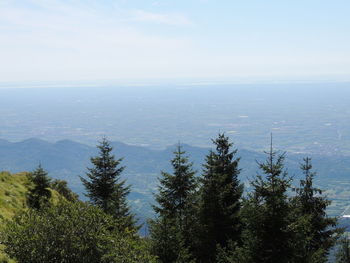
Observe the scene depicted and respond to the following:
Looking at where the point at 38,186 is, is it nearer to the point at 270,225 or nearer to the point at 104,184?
the point at 104,184

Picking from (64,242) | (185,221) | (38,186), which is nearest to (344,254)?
(185,221)

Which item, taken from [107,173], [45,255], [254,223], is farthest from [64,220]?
[107,173]

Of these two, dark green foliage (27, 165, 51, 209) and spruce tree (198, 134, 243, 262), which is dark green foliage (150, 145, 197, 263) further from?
dark green foliage (27, 165, 51, 209)

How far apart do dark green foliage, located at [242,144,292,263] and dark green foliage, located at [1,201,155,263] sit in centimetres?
492

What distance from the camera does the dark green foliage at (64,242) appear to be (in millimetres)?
12219

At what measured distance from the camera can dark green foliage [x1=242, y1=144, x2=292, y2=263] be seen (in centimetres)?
1512

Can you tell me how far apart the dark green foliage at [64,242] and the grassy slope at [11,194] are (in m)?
4.47

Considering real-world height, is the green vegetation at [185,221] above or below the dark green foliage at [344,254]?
above

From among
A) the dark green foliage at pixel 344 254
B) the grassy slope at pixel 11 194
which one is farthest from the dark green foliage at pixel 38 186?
the dark green foliage at pixel 344 254

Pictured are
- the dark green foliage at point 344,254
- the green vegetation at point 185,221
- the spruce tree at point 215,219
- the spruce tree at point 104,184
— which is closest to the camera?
the green vegetation at point 185,221

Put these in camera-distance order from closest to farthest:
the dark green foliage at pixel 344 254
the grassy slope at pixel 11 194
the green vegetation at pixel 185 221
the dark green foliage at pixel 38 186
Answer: the green vegetation at pixel 185 221
the grassy slope at pixel 11 194
the dark green foliage at pixel 38 186
the dark green foliage at pixel 344 254

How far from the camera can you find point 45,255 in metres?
12.2

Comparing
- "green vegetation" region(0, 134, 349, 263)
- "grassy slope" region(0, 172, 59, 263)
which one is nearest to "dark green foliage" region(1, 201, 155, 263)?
"green vegetation" region(0, 134, 349, 263)

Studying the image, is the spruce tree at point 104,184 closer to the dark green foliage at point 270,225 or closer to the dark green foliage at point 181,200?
the dark green foliage at point 181,200
